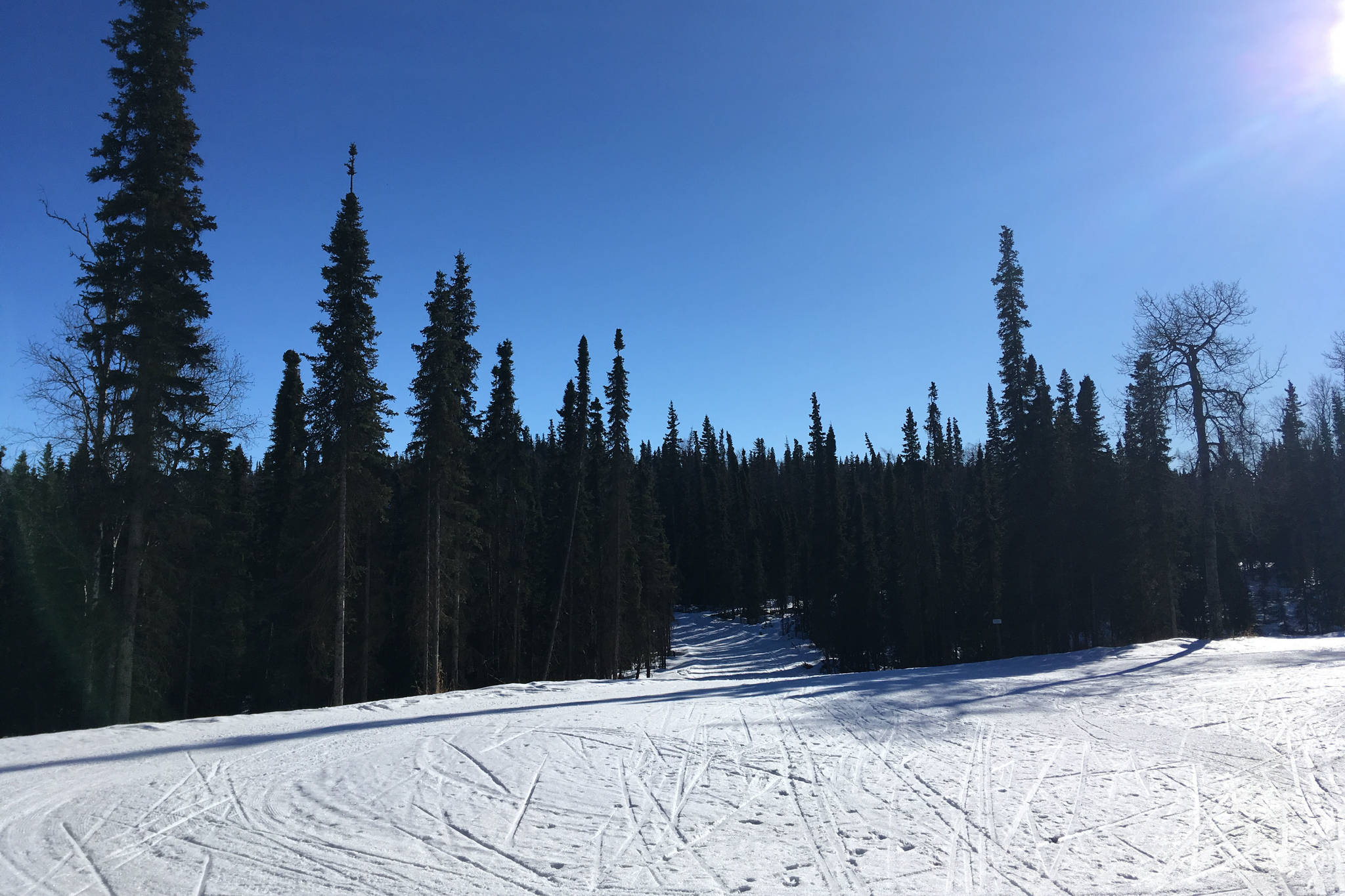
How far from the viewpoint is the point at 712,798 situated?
7379mm

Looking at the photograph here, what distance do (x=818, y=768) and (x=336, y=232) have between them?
20329 millimetres

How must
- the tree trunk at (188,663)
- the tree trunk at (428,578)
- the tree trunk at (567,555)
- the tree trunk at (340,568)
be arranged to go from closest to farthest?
the tree trunk at (340,568) → the tree trunk at (428,578) → the tree trunk at (188,663) → the tree trunk at (567,555)

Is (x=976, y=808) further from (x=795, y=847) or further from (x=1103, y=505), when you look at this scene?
(x=1103, y=505)

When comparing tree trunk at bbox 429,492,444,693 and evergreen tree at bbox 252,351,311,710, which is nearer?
tree trunk at bbox 429,492,444,693

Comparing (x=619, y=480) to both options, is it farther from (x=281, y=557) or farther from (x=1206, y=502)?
(x=1206, y=502)

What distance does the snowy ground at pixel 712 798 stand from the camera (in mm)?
5504

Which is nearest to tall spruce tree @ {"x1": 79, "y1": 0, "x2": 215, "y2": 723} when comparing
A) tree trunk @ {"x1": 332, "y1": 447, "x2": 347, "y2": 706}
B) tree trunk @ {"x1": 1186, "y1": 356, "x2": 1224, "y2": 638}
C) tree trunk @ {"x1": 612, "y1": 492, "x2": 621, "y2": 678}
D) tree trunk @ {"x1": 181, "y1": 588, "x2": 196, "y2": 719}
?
tree trunk @ {"x1": 332, "y1": 447, "x2": 347, "y2": 706}

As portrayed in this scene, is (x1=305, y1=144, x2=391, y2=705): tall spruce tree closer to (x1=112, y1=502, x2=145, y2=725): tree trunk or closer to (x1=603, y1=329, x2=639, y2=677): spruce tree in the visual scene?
(x1=112, y1=502, x2=145, y2=725): tree trunk

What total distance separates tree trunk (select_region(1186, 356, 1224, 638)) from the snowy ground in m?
8.11

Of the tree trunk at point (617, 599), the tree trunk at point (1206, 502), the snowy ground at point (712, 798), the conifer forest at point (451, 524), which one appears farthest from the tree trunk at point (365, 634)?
the tree trunk at point (1206, 502)

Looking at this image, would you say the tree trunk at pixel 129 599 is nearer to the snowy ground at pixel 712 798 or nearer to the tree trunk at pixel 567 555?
the snowy ground at pixel 712 798

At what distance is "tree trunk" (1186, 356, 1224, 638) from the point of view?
20.2m

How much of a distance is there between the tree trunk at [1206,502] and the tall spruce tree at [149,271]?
28.2 m

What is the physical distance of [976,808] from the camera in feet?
22.9
